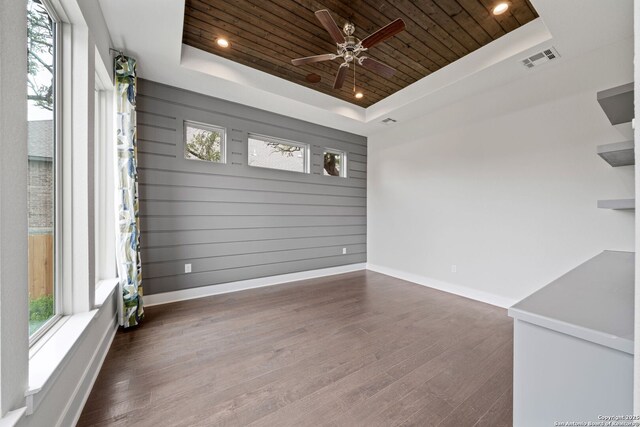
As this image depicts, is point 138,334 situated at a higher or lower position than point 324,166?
lower

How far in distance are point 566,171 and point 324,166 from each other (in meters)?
3.45

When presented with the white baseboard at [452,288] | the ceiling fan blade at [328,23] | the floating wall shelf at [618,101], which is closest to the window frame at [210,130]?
the ceiling fan blade at [328,23]

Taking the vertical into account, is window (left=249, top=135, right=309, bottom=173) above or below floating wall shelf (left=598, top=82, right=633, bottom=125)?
above

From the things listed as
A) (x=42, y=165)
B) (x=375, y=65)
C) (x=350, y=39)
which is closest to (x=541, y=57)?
(x=375, y=65)

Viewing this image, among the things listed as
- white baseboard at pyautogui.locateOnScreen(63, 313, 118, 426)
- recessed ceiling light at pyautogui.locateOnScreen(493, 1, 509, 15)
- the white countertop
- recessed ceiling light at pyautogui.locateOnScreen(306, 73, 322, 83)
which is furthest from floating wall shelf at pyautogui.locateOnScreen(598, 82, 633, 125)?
white baseboard at pyautogui.locateOnScreen(63, 313, 118, 426)

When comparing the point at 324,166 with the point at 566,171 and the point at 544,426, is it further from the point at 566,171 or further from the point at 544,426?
the point at 544,426

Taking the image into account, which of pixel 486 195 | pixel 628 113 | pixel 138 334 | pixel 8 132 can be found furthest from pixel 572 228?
pixel 138 334

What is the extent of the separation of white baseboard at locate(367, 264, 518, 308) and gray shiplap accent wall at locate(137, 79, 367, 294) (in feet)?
3.14

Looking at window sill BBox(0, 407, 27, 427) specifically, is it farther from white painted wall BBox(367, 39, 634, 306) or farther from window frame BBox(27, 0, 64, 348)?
white painted wall BBox(367, 39, 634, 306)

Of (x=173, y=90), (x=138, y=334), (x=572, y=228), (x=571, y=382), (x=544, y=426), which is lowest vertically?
(x=138, y=334)

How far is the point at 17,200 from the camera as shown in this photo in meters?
0.96

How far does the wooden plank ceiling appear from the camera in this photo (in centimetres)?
228

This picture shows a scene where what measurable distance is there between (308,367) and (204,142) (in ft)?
10.7

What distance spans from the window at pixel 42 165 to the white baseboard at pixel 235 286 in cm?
170
